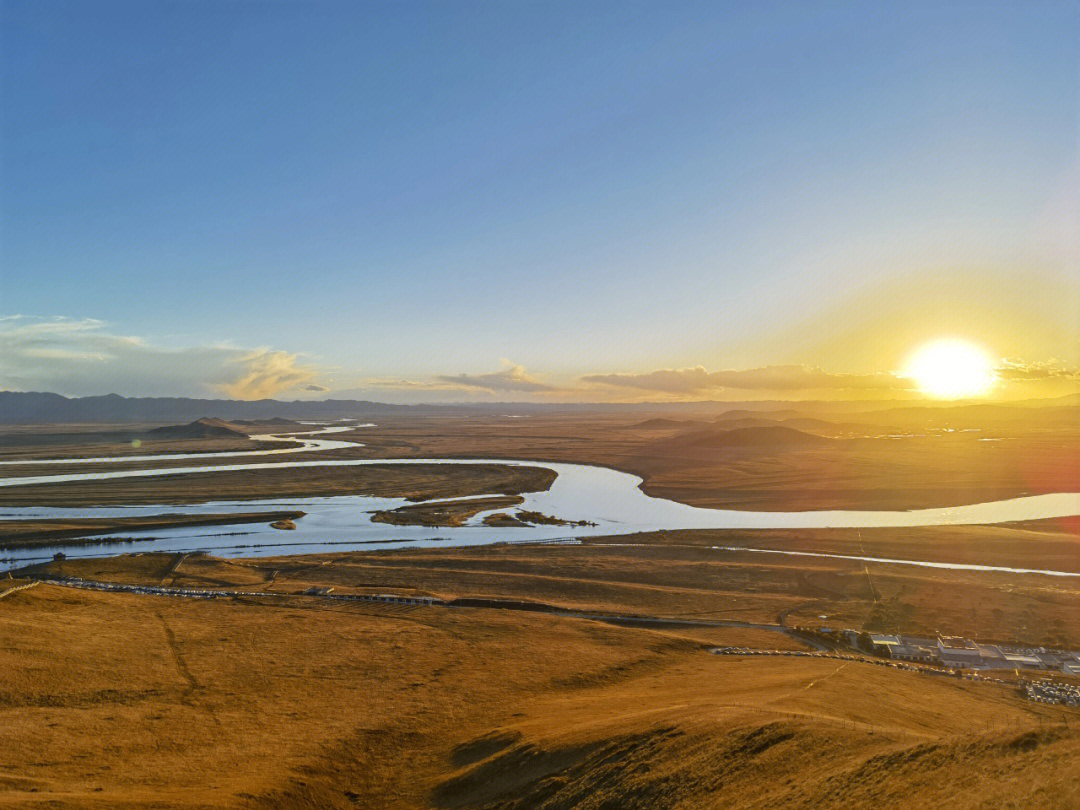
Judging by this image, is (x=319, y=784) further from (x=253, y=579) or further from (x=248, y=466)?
(x=248, y=466)

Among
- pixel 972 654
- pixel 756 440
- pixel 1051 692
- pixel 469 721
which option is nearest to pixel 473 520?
pixel 469 721

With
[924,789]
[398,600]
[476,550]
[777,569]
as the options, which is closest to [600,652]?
[398,600]

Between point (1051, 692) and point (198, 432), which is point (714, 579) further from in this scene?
point (198, 432)

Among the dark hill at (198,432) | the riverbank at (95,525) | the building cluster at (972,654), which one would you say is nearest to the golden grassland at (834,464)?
the building cluster at (972,654)

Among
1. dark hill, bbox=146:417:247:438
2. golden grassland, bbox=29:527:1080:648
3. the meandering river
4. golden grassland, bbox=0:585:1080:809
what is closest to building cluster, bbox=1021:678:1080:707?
golden grassland, bbox=0:585:1080:809

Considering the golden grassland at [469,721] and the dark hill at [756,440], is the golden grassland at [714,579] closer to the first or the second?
the golden grassland at [469,721]
